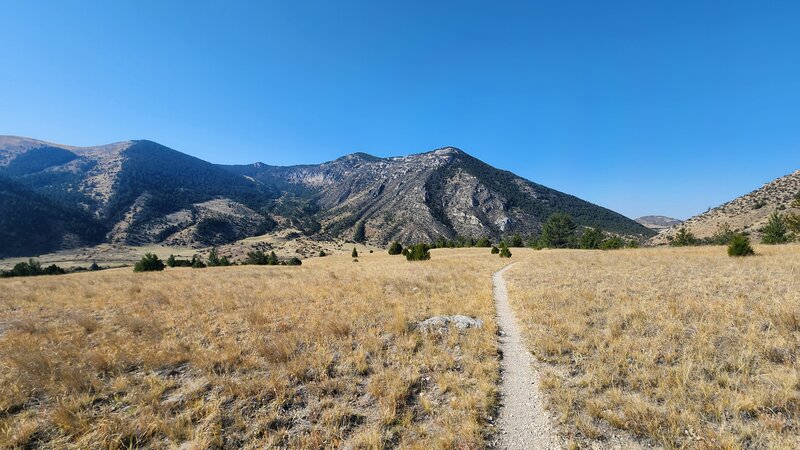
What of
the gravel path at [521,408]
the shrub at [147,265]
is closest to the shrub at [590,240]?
the gravel path at [521,408]

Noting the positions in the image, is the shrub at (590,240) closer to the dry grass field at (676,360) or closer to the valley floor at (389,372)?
the dry grass field at (676,360)

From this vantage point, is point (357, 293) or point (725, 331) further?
point (357, 293)

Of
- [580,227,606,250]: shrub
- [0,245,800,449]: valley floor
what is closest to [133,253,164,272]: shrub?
[0,245,800,449]: valley floor

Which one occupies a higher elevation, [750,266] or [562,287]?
[750,266]

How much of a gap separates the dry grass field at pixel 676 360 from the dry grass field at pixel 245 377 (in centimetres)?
164

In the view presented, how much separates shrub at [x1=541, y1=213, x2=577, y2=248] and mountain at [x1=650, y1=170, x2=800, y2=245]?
37.5 m

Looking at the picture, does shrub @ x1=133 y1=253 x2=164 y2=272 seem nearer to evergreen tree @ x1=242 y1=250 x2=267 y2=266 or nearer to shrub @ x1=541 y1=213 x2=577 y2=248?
evergreen tree @ x1=242 y1=250 x2=267 y2=266

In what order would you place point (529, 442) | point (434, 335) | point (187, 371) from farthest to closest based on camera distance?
point (434, 335), point (187, 371), point (529, 442)

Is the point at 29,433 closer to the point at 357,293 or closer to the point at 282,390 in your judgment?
the point at 282,390

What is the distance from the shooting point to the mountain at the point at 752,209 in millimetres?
77062

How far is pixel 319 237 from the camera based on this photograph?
195 meters

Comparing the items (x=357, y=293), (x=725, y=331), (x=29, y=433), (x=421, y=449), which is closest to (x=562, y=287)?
(x=725, y=331)

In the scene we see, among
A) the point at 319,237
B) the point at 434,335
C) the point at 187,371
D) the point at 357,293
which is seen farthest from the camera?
the point at 319,237

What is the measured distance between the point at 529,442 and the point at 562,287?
464 inches
